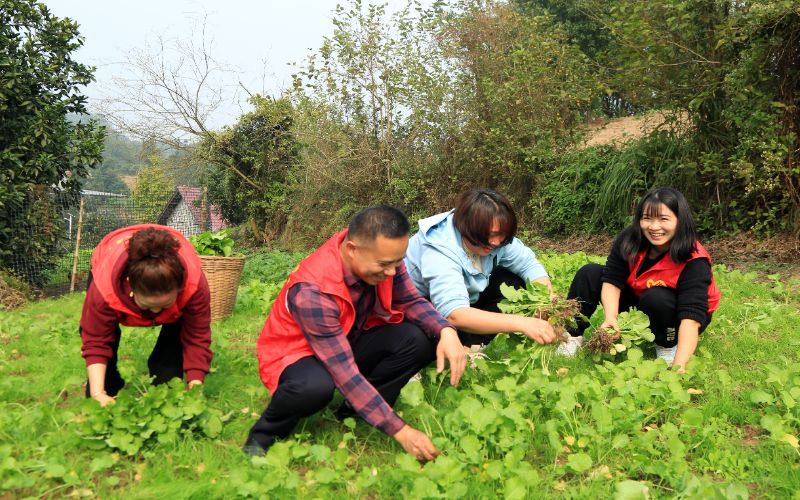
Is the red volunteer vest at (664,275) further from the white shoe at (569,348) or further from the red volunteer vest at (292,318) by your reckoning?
the red volunteer vest at (292,318)

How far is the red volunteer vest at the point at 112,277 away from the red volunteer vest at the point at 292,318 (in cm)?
37

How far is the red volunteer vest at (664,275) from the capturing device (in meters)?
3.24

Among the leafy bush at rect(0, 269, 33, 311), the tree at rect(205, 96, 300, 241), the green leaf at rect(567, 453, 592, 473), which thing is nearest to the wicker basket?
the leafy bush at rect(0, 269, 33, 311)

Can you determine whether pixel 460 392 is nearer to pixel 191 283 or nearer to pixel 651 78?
pixel 191 283

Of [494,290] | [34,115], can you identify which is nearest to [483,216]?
[494,290]

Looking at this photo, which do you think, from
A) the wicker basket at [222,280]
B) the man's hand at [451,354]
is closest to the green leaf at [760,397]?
the man's hand at [451,354]

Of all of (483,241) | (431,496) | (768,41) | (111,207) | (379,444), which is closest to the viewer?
(431,496)

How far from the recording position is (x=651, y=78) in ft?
24.0

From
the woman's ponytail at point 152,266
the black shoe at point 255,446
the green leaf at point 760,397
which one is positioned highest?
the woman's ponytail at point 152,266

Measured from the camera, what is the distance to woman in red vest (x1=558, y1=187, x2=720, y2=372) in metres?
3.11

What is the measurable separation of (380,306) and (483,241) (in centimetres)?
69

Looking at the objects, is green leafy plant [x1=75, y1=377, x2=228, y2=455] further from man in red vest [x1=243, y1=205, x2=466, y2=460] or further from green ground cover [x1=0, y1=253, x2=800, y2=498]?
man in red vest [x1=243, y1=205, x2=466, y2=460]

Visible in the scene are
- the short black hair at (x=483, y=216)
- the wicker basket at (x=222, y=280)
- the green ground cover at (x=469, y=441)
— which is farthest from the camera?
the wicker basket at (x=222, y=280)

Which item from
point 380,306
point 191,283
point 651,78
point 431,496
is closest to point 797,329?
point 380,306
